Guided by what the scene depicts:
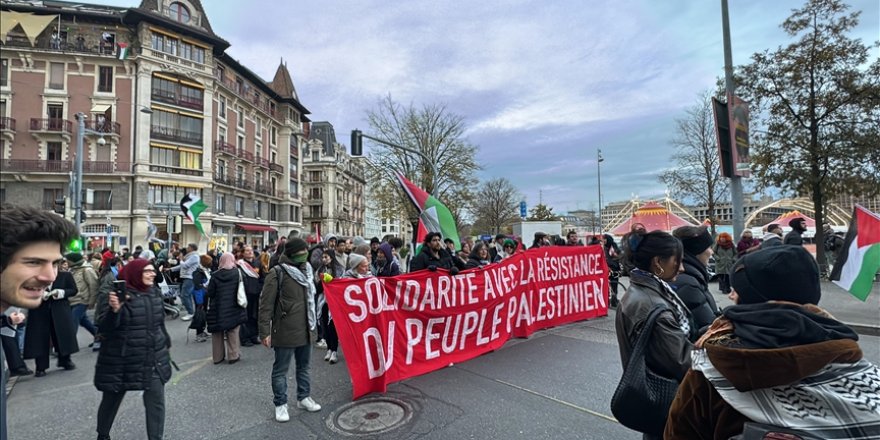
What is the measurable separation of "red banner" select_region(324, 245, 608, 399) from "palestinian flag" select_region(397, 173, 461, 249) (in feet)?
5.63

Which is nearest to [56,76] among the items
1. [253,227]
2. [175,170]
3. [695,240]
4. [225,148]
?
[175,170]

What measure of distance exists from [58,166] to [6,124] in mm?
4813

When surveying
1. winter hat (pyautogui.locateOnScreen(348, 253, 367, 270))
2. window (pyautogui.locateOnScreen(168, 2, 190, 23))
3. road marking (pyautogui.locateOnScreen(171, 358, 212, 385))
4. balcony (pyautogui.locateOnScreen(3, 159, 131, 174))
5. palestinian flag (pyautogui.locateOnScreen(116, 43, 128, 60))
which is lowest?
road marking (pyautogui.locateOnScreen(171, 358, 212, 385))

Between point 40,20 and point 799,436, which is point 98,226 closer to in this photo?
point 40,20

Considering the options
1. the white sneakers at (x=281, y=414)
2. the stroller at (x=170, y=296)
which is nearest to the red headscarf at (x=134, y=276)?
the white sneakers at (x=281, y=414)

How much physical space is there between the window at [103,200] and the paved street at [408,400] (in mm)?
37240

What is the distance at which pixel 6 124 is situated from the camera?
112ft

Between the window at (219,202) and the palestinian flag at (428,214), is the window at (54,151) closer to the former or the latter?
the window at (219,202)

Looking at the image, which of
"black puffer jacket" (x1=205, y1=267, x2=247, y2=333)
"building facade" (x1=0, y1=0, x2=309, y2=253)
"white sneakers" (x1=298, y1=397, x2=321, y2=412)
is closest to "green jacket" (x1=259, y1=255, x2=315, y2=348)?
"white sneakers" (x1=298, y1=397, x2=321, y2=412)

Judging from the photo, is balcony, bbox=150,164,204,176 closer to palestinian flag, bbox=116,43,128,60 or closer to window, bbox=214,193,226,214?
window, bbox=214,193,226,214

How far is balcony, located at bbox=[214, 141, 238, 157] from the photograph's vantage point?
139ft

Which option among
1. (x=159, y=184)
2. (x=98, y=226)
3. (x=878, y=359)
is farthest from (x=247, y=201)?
(x=878, y=359)

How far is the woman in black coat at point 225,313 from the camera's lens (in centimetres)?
634

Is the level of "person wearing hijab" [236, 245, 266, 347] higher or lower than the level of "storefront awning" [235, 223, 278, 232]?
lower
